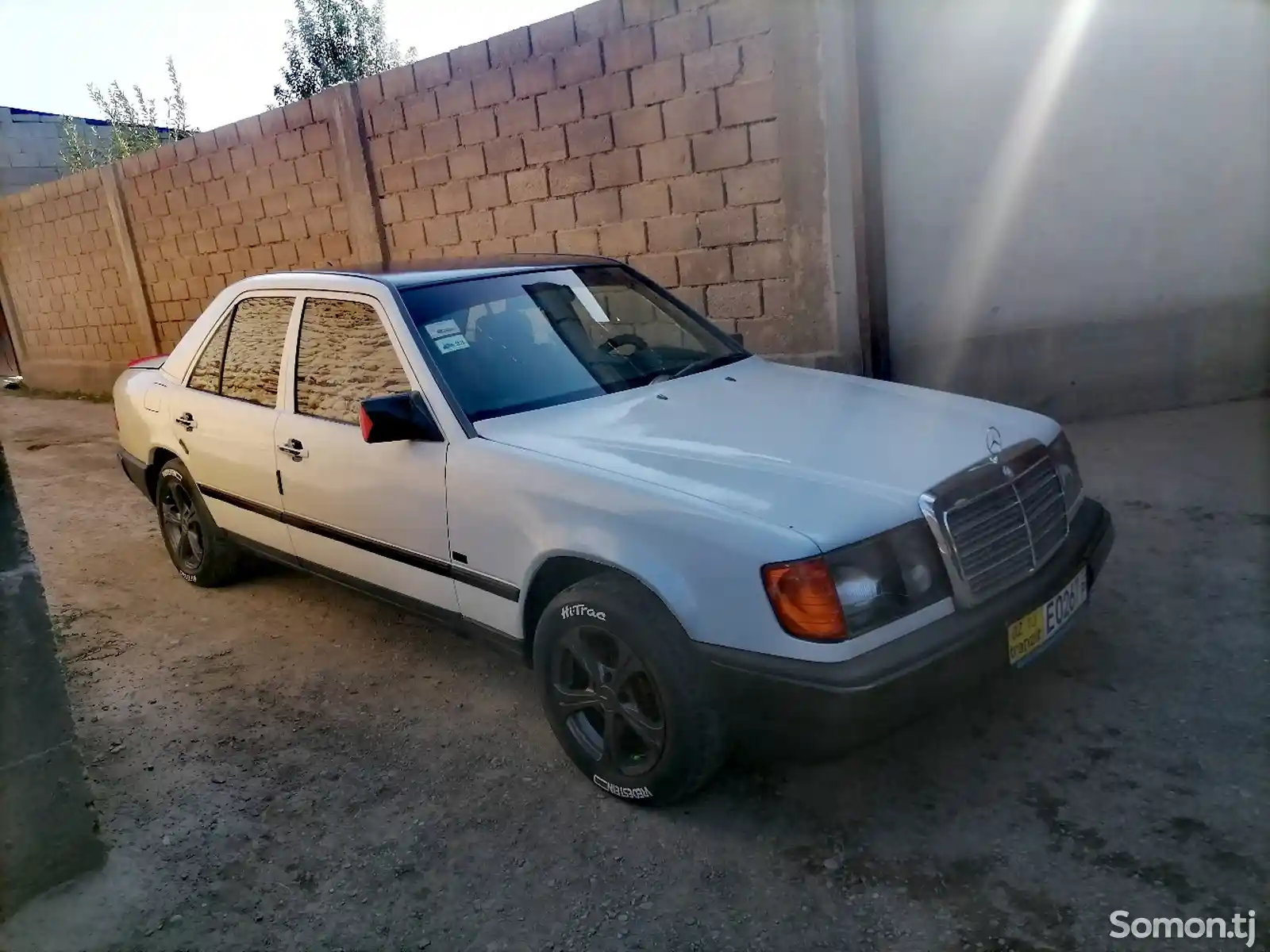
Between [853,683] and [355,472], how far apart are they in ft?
6.57

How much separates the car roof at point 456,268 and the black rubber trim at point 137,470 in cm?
169

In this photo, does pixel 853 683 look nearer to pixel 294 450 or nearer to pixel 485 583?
pixel 485 583

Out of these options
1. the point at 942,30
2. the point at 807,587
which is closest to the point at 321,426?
the point at 807,587

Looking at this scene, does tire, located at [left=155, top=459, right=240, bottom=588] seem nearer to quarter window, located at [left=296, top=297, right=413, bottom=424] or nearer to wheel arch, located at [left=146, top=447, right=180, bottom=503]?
wheel arch, located at [left=146, top=447, right=180, bottom=503]

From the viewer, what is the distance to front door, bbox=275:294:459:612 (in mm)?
3188

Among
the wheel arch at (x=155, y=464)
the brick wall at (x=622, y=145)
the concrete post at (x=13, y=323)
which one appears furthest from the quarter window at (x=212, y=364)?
the concrete post at (x=13, y=323)

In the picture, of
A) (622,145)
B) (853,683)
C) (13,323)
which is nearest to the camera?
(853,683)

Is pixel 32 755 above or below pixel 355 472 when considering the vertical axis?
below

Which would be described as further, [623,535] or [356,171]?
[356,171]

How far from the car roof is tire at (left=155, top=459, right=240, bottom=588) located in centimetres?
132

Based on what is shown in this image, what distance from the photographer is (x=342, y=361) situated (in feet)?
11.8

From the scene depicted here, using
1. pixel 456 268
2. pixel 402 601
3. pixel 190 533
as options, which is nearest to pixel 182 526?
pixel 190 533

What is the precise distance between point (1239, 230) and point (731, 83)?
3304mm

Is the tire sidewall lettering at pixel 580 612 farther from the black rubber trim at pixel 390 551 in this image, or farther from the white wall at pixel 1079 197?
the white wall at pixel 1079 197
